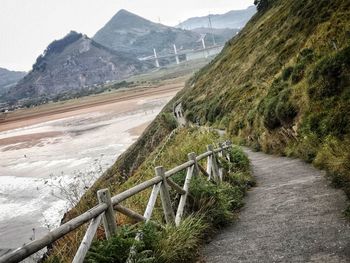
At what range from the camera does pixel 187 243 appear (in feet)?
18.1

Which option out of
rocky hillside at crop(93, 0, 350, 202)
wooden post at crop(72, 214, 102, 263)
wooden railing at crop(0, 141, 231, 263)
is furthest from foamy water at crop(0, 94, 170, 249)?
wooden post at crop(72, 214, 102, 263)

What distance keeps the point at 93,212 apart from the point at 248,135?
60.3 feet

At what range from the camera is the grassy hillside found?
1145 cm

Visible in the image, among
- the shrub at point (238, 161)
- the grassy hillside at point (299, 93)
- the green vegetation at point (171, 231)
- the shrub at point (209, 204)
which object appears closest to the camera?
the green vegetation at point (171, 231)

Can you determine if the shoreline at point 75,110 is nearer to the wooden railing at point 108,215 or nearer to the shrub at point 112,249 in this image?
the wooden railing at point 108,215

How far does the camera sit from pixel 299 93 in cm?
1523

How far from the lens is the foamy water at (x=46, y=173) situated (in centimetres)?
2150

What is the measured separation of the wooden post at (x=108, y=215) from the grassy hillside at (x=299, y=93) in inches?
164

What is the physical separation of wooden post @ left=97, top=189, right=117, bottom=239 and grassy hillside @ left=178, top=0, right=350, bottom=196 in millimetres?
4175

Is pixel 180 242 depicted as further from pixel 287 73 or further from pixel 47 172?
pixel 47 172

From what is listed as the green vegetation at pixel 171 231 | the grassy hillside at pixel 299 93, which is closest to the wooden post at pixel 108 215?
the green vegetation at pixel 171 231

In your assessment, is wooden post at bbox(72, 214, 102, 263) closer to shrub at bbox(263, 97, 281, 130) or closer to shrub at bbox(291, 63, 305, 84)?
shrub at bbox(263, 97, 281, 130)

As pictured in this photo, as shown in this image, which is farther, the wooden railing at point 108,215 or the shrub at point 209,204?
the shrub at point 209,204

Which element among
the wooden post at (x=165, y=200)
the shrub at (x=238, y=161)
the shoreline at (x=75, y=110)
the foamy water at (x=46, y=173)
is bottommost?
the shoreline at (x=75, y=110)
